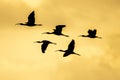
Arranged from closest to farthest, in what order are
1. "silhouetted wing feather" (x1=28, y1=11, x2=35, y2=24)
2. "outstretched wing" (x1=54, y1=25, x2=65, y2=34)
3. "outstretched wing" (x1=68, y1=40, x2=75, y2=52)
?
"silhouetted wing feather" (x1=28, y1=11, x2=35, y2=24), "outstretched wing" (x1=54, y1=25, x2=65, y2=34), "outstretched wing" (x1=68, y1=40, x2=75, y2=52)

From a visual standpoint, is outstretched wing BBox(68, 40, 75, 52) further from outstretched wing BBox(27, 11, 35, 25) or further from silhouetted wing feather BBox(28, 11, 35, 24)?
silhouetted wing feather BBox(28, 11, 35, 24)

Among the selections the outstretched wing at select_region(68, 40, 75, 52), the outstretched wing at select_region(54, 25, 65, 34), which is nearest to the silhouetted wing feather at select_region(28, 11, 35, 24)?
the outstretched wing at select_region(54, 25, 65, 34)

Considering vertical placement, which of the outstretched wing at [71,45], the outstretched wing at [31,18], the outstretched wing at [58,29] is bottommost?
the outstretched wing at [71,45]

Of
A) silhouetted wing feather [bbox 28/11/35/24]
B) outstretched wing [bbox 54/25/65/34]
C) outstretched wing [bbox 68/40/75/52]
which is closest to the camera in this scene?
silhouetted wing feather [bbox 28/11/35/24]

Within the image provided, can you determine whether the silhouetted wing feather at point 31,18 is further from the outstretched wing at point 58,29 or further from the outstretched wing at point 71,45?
the outstretched wing at point 71,45

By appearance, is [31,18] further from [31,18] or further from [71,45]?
[71,45]

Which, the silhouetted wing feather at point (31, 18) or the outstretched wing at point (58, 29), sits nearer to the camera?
the silhouetted wing feather at point (31, 18)

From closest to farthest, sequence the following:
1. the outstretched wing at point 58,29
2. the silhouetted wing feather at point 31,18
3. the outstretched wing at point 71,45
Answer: the silhouetted wing feather at point 31,18
the outstretched wing at point 58,29
the outstretched wing at point 71,45

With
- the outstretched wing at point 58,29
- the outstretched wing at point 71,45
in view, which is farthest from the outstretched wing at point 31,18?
the outstretched wing at point 71,45

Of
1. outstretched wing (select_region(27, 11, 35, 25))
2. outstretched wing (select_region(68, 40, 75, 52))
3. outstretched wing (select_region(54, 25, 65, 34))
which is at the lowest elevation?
outstretched wing (select_region(68, 40, 75, 52))

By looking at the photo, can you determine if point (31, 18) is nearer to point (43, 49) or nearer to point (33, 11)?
point (33, 11)

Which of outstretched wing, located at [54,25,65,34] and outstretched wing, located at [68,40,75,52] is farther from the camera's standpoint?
outstretched wing, located at [68,40,75,52]

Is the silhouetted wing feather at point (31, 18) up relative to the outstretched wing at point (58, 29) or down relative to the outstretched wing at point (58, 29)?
up

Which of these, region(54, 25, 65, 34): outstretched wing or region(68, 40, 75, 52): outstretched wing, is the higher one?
region(54, 25, 65, 34): outstretched wing
